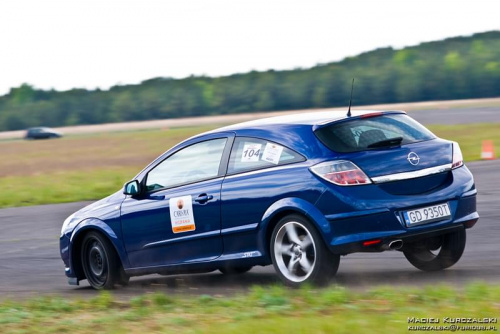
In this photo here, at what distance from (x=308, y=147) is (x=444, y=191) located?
46.5 inches

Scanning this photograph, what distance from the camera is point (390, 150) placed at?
7.40 meters

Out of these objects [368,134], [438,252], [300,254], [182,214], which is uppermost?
[368,134]

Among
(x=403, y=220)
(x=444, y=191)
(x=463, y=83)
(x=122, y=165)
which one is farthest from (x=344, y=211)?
(x=463, y=83)

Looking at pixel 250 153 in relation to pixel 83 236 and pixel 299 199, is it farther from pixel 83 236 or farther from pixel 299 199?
pixel 83 236

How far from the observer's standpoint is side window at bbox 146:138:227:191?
8.21 metres

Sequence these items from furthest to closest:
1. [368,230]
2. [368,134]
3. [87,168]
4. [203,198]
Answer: [87,168] < [203,198] < [368,134] < [368,230]

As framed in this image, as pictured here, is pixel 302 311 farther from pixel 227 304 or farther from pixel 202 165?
pixel 202 165

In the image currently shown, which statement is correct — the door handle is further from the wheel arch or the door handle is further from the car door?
the wheel arch

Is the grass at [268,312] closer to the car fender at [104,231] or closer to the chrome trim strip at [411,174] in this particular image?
the chrome trim strip at [411,174]

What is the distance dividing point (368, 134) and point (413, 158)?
0.43 m

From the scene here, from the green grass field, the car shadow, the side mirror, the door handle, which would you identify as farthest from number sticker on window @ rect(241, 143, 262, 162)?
the green grass field

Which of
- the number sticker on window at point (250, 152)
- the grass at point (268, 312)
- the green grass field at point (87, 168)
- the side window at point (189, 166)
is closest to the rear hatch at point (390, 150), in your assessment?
the number sticker on window at point (250, 152)

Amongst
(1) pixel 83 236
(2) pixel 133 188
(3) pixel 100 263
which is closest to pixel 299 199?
(2) pixel 133 188

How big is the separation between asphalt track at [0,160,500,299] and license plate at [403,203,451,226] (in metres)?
0.56
